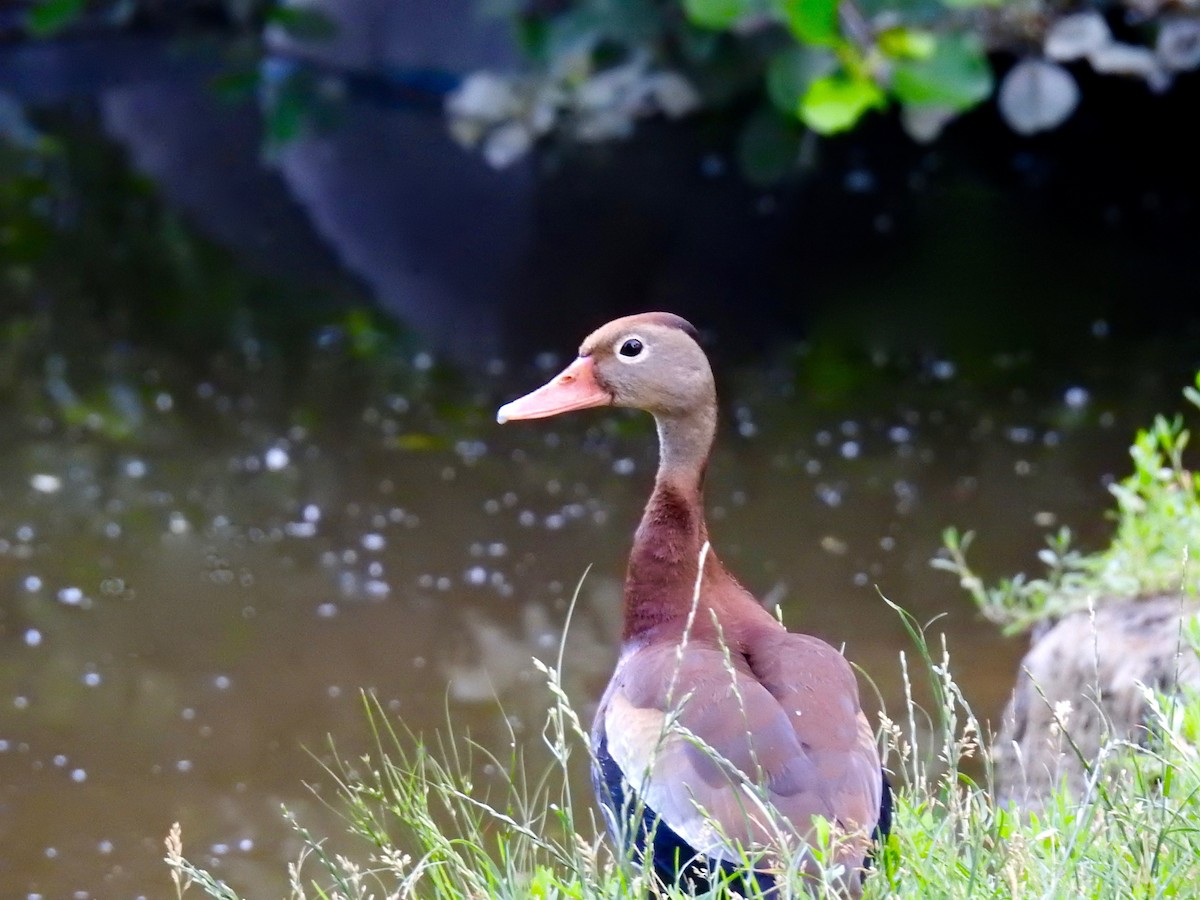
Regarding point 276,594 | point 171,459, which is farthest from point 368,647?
point 171,459

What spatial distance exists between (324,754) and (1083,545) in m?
2.41

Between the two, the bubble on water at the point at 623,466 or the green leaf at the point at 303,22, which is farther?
the green leaf at the point at 303,22

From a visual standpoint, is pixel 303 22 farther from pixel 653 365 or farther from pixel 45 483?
pixel 653 365

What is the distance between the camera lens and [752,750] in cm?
217

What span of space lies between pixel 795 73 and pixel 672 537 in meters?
3.60

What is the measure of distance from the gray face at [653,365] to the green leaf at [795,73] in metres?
3.31

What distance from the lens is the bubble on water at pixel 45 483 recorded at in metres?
5.51

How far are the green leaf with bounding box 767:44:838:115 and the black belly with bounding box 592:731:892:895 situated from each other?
4.00 metres

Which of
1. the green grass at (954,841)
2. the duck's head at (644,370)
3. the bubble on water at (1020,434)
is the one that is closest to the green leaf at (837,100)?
the bubble on water at (1020,434)

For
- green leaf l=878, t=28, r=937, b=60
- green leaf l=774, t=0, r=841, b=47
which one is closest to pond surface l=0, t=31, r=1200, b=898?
green leaf l=878, t=28, r=937, b=60

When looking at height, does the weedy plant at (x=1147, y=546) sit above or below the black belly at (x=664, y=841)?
above

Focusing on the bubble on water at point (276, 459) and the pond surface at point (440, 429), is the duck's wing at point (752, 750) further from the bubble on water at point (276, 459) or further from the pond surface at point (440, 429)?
the bubble on water at point (276, 459)

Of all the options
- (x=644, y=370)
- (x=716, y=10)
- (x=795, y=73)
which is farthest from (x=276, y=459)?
(x=644, y=370)

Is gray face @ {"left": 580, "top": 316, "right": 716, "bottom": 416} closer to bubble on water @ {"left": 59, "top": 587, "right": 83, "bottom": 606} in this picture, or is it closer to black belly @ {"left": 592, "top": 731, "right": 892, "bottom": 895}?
black belly @ {"left": 592, "top": 731, "right": 892, "bottom": 895}
